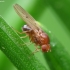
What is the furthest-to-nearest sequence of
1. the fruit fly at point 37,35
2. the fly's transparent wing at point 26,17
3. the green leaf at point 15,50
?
the fruit fly at point 37,35 → the fly's transparent wing at point 26,17 → the green leaf at point 15,50

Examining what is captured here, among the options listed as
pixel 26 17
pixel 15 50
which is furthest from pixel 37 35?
pixel 15 50

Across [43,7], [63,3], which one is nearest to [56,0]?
[63,3]

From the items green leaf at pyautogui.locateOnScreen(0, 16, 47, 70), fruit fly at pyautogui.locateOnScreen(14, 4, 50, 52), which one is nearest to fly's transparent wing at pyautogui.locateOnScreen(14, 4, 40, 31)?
fruit fly at pyautogui.locateOnScreen(14, 4, 50, 52)

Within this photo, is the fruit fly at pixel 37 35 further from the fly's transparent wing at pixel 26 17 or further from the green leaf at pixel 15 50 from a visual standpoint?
the green leaf at pixel 15 50

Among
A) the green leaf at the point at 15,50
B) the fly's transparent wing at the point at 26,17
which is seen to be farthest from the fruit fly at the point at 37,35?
the green leaf at the point at 15,50

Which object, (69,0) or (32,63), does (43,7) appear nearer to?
(69,0)

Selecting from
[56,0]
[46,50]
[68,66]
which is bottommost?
[68,66]
